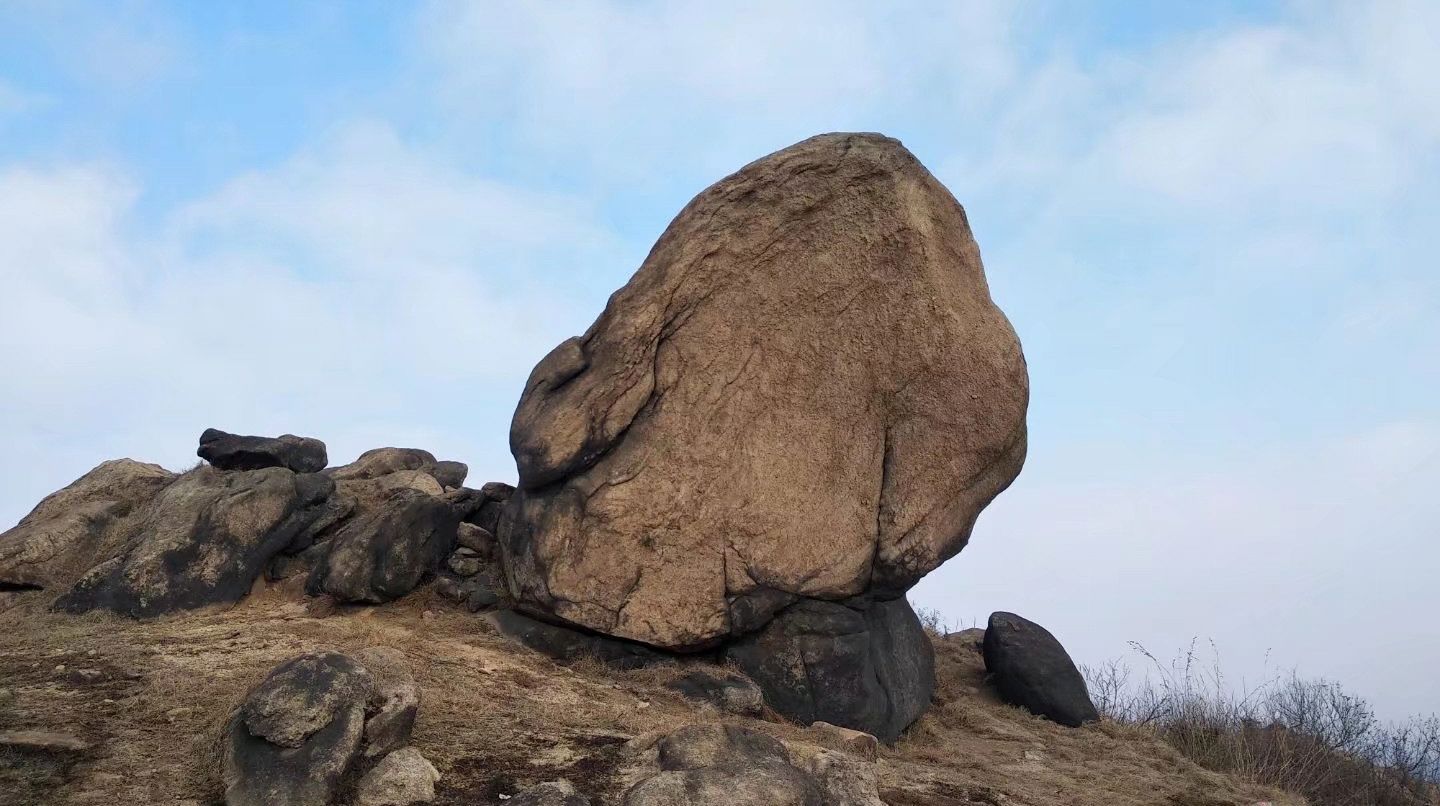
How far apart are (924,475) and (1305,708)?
6330 mm

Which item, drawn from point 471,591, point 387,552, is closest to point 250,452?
point 387,552

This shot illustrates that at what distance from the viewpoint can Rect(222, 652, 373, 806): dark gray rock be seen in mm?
5797

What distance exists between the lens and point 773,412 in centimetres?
1051

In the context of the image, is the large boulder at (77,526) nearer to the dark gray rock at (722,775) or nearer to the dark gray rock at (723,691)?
the dark gray rock at (723,691)

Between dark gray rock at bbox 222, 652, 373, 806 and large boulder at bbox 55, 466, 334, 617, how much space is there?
4646 mm

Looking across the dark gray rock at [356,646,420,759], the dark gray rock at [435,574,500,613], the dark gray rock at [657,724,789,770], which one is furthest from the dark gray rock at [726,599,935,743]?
the dark gray rock at [356,646,420,759]

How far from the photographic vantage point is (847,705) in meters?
9.79

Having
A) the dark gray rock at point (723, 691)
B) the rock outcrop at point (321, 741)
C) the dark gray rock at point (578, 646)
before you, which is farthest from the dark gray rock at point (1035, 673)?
the rock outcrop at point (321, 741)

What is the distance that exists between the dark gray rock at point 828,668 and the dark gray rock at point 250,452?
6316mm

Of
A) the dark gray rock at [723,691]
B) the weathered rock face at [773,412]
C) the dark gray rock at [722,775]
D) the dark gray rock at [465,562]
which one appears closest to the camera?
the dark gray rock at [722,775]

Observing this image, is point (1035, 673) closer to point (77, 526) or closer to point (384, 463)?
point (384, 463)

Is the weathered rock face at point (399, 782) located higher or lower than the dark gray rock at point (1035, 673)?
lower

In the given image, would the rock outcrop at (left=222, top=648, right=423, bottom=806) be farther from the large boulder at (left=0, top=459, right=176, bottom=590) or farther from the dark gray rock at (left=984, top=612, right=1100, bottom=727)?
the dark gray rock at (left=984, top=612, right=1100, bottom=727)

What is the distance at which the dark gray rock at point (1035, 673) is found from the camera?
12.0m
